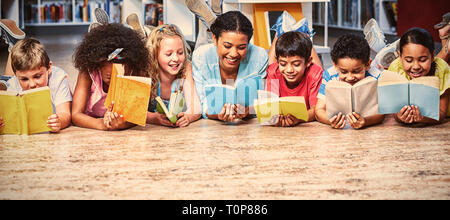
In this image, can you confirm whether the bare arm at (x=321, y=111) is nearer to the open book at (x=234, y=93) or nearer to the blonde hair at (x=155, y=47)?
the open book at (x=234, y=93)

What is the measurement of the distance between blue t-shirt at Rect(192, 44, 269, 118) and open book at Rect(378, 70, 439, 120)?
543 millimetres

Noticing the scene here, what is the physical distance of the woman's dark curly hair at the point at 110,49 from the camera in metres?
2.15

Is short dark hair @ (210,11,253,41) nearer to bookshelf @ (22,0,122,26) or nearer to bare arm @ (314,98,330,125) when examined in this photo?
bare arm @ (314,98,330,125)

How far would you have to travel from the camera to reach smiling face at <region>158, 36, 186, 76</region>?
7.43ft

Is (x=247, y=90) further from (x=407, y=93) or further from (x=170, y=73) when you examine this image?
(x=407, y=93)

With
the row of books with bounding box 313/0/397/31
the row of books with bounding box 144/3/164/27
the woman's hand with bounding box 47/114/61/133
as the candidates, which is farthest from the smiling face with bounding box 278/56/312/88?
the row of books with bounding box 313/0/397/31

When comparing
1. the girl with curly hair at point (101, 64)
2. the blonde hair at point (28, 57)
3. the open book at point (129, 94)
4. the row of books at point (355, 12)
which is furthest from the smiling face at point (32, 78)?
the row of books at point (355, 12)

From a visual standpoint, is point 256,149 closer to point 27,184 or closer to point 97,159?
point 97,159

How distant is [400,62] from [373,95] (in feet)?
0.94

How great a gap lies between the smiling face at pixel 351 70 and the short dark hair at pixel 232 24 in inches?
16.9

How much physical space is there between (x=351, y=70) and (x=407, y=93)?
0.79 feet

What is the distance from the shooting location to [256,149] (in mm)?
1856
